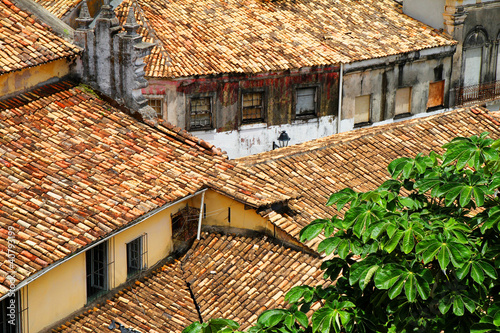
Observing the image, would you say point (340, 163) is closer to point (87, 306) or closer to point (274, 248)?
point (274, 248)

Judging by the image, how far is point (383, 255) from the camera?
15.3 metres

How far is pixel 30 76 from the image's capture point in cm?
2392

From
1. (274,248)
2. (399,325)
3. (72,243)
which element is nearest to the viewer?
(399,325)

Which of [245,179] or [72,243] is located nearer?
[72,243]

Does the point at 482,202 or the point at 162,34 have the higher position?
the point at 482,202

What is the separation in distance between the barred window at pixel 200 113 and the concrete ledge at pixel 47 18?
10.6m

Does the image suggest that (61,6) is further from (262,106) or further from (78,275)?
(78,275)

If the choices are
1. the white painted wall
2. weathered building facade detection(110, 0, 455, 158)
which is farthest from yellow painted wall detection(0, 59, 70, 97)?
the white painted wall

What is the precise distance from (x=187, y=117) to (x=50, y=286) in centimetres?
1722

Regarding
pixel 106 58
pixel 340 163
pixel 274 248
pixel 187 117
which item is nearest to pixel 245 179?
pixel 274 248

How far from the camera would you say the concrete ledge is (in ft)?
83.2

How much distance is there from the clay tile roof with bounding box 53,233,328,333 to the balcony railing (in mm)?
24826

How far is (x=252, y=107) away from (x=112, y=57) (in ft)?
40.9

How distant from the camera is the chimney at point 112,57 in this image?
25375 mm
